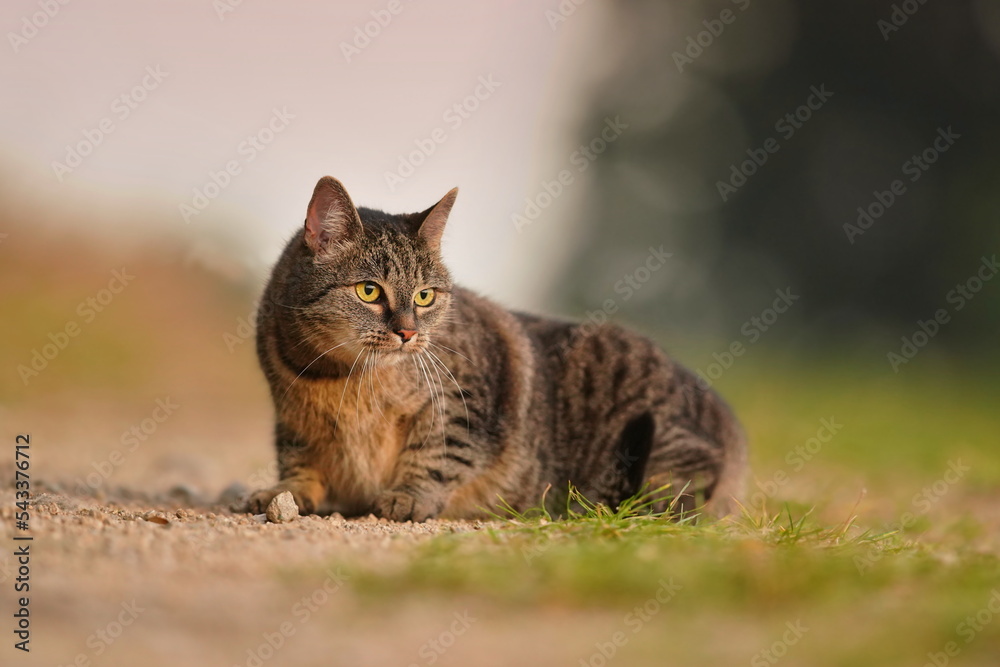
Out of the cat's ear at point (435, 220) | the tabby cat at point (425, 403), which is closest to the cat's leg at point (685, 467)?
the tabby cat at point (425, 403)

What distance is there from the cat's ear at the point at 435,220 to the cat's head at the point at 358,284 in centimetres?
2

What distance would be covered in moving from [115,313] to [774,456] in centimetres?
695

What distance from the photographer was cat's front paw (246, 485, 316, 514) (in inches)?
140

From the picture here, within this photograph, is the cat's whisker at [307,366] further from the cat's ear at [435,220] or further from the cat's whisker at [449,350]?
the cat's ear at [435,220]

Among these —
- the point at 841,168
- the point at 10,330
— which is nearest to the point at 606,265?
the point at 841,168

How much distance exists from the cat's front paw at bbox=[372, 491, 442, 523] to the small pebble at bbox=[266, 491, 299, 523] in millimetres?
339

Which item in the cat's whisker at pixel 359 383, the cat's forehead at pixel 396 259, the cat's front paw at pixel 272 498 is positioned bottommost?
the cat's front paw at pixel 272 498

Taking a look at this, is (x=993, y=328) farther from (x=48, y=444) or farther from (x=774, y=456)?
(x=48, y=444)

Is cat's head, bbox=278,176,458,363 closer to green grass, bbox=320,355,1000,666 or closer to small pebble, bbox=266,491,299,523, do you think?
small pebble, bbox=266,491,299,523

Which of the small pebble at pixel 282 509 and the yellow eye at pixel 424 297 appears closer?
the small pebble at pixel 282 509

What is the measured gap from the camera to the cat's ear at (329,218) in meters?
3.52

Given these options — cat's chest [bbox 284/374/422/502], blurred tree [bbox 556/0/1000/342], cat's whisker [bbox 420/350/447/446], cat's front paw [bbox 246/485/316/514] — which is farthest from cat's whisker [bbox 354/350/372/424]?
blurred tree [bbox 556/0/1000/342]

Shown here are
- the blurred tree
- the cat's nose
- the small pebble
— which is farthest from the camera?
the blurred tree

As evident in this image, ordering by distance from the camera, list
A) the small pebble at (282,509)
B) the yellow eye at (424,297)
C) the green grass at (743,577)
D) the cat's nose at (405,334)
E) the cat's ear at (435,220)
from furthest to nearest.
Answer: the cat's ear at (435,220)
the yellow eye at (424,297)
the cat's nose at (405,334)
the small pebble at (282,509)
the green grass at (743,577)
